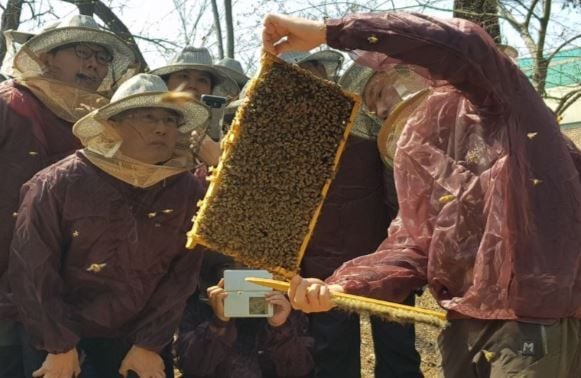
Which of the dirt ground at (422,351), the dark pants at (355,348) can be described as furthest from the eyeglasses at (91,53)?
the dirt ground at (422,351)

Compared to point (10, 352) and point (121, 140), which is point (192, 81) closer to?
point (121, 140)

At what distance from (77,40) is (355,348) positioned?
254cm

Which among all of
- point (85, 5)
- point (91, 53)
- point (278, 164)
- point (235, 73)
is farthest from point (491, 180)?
point (85, 5)

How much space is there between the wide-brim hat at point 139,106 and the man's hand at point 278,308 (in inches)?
43.1

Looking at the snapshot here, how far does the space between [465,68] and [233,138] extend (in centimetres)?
79

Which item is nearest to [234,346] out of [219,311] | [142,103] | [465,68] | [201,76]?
[219,311]

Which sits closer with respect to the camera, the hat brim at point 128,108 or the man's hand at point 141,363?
the hat brim at point 128,108

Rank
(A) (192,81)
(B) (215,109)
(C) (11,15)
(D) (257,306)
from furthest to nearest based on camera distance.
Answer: (C) (11,15) < (A) (192,81) < (B) (215,109) < (D) (257,306)

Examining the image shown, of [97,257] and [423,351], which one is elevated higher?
[97,257]

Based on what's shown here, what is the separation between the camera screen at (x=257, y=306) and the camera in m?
4.27

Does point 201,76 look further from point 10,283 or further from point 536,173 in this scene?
point 536,173

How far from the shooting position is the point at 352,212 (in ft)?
15.3

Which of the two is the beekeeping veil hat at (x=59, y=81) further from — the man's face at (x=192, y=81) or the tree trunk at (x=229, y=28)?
the tree trunk at (x=229, y=28)

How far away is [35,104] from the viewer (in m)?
4.22
